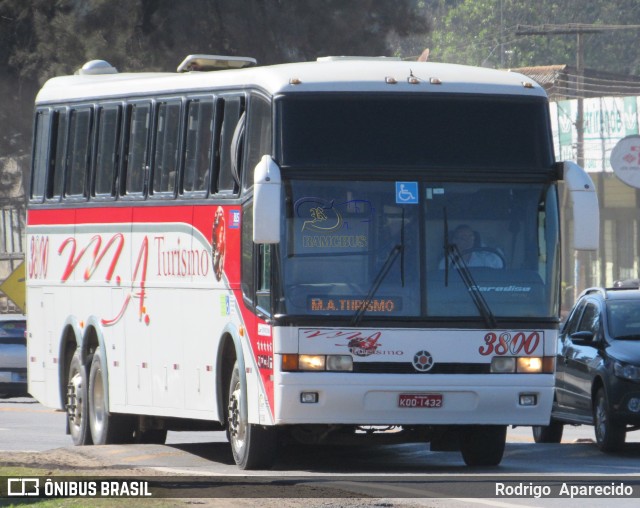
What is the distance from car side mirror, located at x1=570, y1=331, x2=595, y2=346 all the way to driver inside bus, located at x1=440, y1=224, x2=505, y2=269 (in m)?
4.29

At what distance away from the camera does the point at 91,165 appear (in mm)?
17844

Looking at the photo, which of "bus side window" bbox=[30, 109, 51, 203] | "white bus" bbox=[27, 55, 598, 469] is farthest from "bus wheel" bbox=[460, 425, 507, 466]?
"bus side window" bbox=[30, 109, 51, 203]

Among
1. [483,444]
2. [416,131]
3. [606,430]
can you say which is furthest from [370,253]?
[606,430]

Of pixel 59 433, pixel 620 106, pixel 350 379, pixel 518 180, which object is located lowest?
pixel 59 433

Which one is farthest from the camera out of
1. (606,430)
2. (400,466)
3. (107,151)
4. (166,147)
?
(107,151)

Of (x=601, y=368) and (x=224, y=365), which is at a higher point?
(x=224, y=365)

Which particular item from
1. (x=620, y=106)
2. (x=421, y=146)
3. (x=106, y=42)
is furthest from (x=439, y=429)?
(x=620, y=106)

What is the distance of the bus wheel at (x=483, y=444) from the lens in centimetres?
1466

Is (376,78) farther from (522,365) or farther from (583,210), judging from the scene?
(522,365)

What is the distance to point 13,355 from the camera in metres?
30.4

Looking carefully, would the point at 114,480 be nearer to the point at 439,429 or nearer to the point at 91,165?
the point at 439,429

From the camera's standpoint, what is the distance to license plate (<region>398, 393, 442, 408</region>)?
43.9 feet

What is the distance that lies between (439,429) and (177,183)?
11.2 feet

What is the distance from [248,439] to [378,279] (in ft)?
5.86
